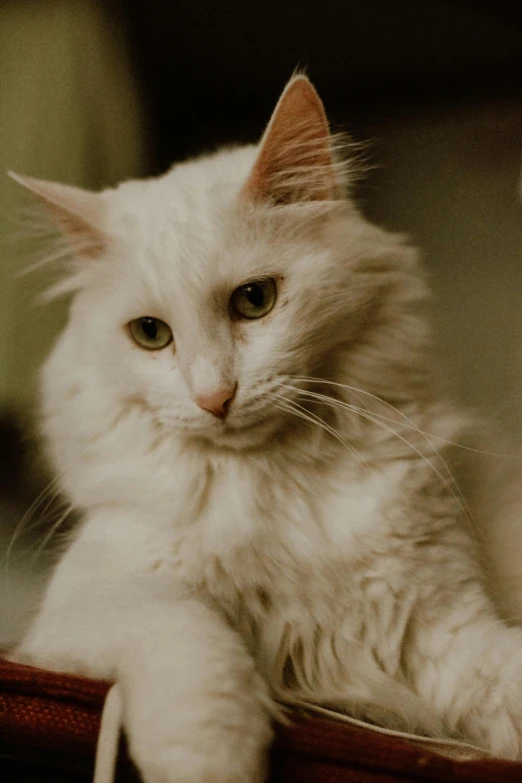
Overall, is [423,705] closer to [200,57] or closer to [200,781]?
[200,781]

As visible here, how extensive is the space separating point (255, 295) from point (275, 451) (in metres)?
0.22

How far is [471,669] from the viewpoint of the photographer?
840 mm

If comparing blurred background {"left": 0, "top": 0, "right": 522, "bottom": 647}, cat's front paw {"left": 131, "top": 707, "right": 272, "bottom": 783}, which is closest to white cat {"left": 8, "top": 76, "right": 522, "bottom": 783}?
cat's front paw {"left": 131, "top": 707, "right": 272, "bottom": 783}

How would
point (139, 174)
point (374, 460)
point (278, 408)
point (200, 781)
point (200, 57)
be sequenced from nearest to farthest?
point (200, 781) → point (278, 408) → point (374, 460) → point (200, 57) → point (139, 174)

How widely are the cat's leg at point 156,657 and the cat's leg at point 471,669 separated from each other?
278 mm

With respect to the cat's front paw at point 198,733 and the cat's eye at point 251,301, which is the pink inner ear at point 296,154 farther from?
the cat's front paw at point 198,733

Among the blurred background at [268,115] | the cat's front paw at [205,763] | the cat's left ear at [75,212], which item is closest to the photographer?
the cat's front paw at [205,763]

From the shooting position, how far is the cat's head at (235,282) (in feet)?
2.69

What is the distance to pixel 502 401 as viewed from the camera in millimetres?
1334

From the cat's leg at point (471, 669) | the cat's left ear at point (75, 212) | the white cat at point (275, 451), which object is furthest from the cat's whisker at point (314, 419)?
the cat's left ear at point (75, 212)

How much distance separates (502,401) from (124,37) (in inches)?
40.9

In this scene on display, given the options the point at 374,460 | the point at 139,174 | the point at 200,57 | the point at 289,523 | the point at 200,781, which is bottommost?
the point at 200,781

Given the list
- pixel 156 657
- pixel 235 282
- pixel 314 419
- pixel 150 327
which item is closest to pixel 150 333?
pixel 150 327

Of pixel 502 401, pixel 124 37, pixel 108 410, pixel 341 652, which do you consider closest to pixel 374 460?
pixel 341 652
